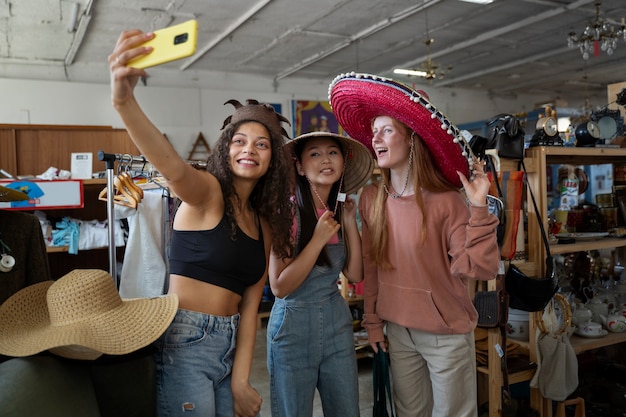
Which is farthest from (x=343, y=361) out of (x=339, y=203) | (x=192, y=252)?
(x=192, y=252)

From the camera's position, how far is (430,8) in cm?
647

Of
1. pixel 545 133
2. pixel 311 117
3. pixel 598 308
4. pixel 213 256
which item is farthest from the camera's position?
pixel 311 117

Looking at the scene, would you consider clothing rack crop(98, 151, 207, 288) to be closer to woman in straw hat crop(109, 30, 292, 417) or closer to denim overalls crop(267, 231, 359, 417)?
woman in straw hat crop(109, 30, 292, 417)

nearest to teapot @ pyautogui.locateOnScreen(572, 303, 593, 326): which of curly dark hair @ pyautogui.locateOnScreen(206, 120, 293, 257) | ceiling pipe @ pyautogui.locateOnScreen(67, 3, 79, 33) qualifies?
curly dark hair @ pyautogui.locateOnScreen(206, 120, 293, 257)

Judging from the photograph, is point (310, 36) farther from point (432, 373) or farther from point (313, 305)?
point (432, 373)

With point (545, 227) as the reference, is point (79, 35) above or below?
above

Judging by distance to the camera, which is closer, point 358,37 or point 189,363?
point 189,363

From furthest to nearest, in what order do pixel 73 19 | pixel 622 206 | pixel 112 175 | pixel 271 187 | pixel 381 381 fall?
pixel 73 19
pixel 622 206
pixel 112 175
pixel 381 381
pixel 271 187

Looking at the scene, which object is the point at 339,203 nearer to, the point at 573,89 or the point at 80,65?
the point at 80,65

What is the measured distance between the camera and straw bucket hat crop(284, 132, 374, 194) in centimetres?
197

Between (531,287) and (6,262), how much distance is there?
2193 millimetres

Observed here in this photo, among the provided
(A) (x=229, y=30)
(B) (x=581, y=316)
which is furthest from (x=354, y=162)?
(A) (x=229, y=30)

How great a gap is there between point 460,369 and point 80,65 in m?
8.35

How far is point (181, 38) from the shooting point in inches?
35.6
